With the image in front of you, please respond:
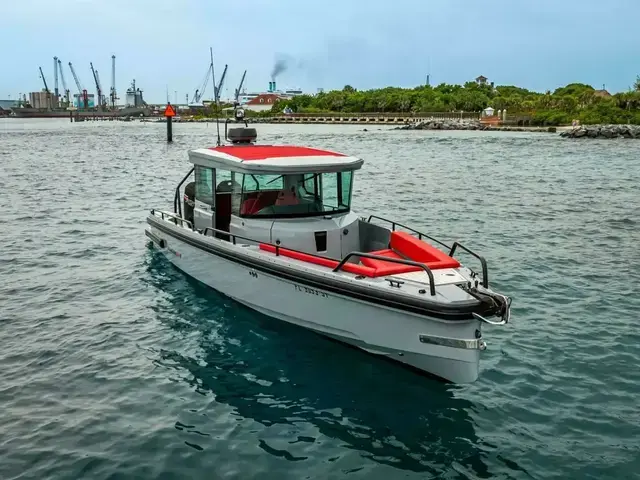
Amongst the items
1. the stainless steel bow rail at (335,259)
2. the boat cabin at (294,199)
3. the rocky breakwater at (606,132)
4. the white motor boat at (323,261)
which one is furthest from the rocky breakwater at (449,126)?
the boat cabin at (294,199)

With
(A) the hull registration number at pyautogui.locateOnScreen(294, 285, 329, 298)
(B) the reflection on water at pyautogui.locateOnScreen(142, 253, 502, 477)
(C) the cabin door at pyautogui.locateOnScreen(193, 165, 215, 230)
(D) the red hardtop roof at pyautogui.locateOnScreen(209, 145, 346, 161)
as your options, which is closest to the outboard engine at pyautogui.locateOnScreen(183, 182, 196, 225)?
(C) the cabin door at pyautogui.locateOnScreen(193, 165, 215, 230)

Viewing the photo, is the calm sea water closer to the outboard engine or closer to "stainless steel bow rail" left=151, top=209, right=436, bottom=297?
"stainless steel bow rail" left=151, top=209, right=436, bottom=297

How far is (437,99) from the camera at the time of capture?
167m

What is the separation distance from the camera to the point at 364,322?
10523 millimetres

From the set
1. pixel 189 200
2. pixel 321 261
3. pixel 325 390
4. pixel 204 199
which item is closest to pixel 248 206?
pixel 204 199

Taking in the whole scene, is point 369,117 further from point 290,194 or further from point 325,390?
point 325,390

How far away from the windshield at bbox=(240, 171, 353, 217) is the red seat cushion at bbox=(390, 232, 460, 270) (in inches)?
61.5

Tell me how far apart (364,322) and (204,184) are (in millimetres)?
5949

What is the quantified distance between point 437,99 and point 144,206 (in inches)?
5842

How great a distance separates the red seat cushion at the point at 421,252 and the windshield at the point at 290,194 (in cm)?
156

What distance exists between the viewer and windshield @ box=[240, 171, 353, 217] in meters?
12.9

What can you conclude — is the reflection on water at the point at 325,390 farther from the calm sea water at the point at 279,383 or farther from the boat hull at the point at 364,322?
the boat hull at the point at 364,322

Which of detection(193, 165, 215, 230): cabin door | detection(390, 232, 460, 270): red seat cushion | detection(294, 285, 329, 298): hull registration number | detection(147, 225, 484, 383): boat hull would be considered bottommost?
detection(147, 225, 484, 383): boat hull

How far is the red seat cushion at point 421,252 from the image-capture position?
10816mm
